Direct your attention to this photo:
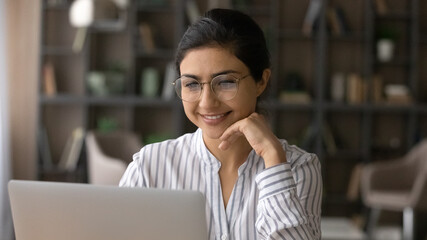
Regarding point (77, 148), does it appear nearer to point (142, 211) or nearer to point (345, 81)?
point (345, 81)

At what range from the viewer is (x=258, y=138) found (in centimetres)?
165

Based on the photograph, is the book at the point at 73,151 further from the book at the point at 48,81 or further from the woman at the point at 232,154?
the woman at the point at 232,154

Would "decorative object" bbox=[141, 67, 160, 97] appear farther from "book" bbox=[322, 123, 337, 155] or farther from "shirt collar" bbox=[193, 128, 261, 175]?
"shirt collar" bbox=[193, 128, 261, 175]

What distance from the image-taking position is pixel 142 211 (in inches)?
47.5

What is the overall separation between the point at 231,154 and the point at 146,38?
4.40 meters

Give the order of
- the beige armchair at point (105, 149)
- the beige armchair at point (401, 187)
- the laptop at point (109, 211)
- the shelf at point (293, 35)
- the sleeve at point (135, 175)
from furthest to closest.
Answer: the shelf at point (293, 35), the beige armchair at point (401, 187), the beige armchair at point (105, 149), the sleeve at point (135, 175), the laptop at point (109, 211)

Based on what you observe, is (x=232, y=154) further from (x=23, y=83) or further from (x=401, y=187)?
(x=23, y=83)

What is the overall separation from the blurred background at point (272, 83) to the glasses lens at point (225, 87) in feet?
13.6

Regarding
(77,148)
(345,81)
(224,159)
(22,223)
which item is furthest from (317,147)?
(22,223)

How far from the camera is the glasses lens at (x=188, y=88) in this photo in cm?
165

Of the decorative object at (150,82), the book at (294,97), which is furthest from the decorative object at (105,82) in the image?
the book at (294,97)

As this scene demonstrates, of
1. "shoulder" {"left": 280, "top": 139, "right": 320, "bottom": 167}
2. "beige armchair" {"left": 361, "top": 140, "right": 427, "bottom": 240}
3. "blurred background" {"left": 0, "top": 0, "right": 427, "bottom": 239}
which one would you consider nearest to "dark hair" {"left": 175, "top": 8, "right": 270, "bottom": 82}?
"shoulder" {"left": 280, "top": 139, "right": 320, "bottom": 167}

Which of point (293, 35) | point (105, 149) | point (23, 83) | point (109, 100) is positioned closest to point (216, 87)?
point (105, 149)

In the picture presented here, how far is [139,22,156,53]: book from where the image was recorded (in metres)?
6.05
